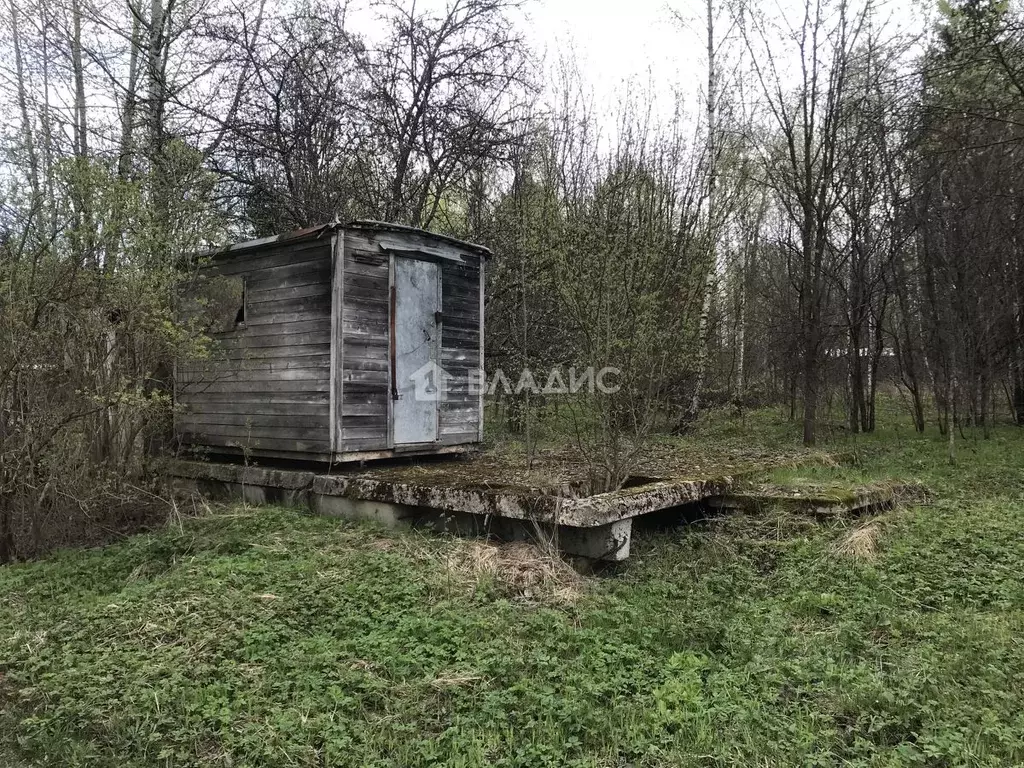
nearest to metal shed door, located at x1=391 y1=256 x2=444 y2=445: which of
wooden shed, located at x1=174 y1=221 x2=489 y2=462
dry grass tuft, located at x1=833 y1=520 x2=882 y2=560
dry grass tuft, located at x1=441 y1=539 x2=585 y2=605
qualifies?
wooden shed, located at x1=174 y1=221 x2=489 y2=462

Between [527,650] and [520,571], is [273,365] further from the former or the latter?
[527,650]

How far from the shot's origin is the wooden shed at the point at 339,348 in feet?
22.8

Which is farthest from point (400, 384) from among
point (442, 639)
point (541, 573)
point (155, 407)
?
point (442, 639)

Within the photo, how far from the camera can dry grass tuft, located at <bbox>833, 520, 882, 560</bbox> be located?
463cm

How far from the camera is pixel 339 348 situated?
22.5 ft

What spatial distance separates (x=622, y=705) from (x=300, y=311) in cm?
565

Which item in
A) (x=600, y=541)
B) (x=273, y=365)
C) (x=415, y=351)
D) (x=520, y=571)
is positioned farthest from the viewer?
(x=415, y=351)

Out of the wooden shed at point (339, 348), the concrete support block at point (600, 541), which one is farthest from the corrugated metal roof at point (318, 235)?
the concrete support block at point (600, 541)

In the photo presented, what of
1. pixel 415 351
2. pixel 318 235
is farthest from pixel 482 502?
pixel 318 235

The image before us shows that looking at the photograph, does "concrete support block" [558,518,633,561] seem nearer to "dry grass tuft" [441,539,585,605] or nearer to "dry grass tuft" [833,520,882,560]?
"dry grass tuft" [441,539,585,605]

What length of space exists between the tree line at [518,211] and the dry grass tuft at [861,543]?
176 centimetres

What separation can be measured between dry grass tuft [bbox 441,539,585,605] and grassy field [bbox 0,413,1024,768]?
23mm

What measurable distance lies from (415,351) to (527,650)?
4.61 m

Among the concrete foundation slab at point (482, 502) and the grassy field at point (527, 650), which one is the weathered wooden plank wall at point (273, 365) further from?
the grassy field at point (527, 650)
